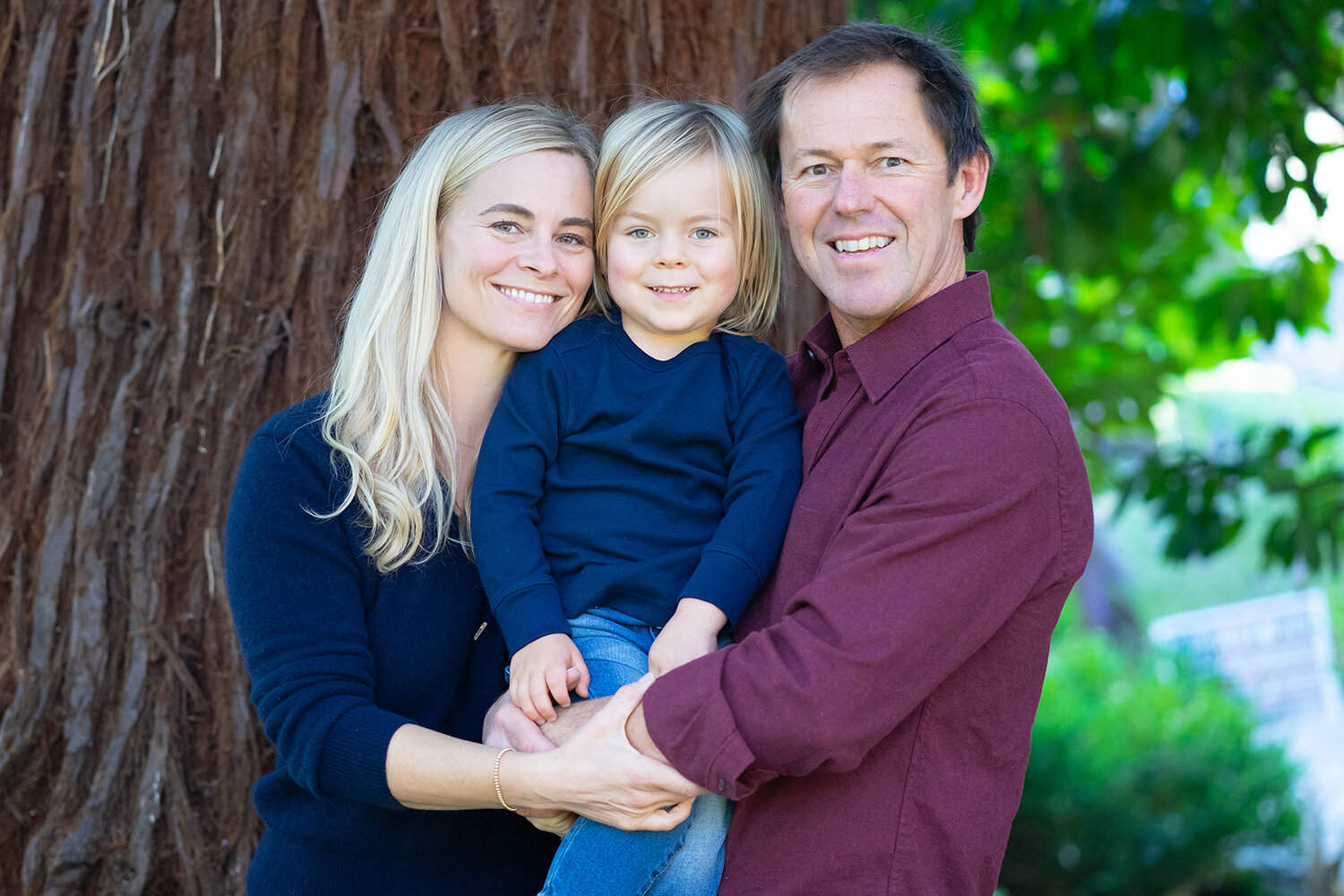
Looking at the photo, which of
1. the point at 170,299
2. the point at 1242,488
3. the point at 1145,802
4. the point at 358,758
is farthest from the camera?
the point at 1145,802

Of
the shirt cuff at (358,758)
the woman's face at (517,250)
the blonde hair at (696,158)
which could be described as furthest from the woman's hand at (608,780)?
the blonde hair at (696,158)

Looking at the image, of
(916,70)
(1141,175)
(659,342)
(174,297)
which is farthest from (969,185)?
(1141,175)

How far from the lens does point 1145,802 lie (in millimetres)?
7406

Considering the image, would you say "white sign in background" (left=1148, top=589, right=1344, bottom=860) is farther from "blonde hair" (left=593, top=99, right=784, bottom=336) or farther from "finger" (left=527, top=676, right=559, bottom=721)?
"finger" (left=527, top=676, right=559, bottom=721)

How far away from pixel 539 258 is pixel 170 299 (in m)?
0.96

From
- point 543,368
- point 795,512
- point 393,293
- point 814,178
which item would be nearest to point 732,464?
point 795,512

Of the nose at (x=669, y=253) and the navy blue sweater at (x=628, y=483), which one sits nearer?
the navy blue sweater at (x=628, y=483)

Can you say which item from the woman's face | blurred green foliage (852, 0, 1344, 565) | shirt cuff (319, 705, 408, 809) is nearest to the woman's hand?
shirt cuff (319, 705, 408, 809)

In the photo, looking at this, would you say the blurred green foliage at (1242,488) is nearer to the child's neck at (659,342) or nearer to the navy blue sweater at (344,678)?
the child's neck at (659,342)

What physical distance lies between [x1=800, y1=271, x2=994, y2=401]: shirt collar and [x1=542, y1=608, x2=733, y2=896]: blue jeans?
0.69 metres

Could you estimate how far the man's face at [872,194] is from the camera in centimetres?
210

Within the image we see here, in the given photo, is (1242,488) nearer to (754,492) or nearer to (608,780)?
(754,492)

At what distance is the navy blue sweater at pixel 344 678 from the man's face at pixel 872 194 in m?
0.88

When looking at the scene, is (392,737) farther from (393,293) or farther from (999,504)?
(999,504)
